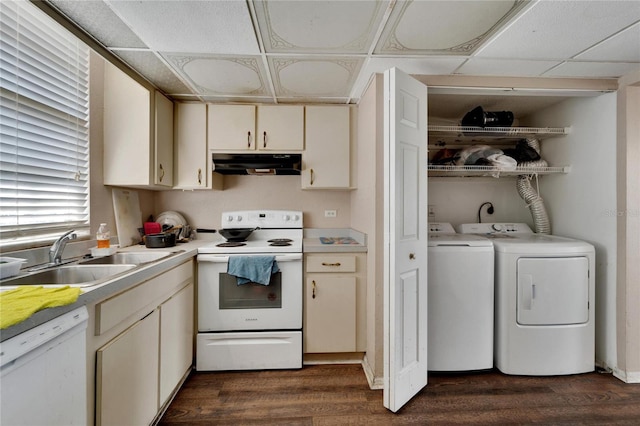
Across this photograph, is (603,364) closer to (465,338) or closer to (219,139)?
(465,338)

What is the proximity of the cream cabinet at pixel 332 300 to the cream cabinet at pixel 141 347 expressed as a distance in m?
0.89

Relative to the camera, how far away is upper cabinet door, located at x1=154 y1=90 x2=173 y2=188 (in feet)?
7.02

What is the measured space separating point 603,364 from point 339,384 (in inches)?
79.8

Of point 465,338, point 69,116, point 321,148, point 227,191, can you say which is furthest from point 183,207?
point 465,338

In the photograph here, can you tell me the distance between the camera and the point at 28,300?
906 mm

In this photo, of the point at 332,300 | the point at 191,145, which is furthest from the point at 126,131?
the point at 332,300

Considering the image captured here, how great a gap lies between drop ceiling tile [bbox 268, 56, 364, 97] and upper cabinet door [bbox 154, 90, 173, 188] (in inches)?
37.0

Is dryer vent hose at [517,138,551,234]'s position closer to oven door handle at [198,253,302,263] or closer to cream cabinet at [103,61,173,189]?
oven door handle at [198,253,302,263]

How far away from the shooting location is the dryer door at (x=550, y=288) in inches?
77.1

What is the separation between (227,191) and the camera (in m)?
2.71

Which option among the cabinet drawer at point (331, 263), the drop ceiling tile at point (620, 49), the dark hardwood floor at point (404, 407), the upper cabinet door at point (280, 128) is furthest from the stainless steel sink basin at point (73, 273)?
the drop ceiling tile at point (620, 49)

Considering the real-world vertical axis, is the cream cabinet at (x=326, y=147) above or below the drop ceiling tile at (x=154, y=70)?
below

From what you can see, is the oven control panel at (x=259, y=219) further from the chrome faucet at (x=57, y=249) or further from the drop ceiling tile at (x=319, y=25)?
the drop ceiling tile at (x=319, y=25)

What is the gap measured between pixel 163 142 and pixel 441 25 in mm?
2127
